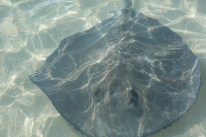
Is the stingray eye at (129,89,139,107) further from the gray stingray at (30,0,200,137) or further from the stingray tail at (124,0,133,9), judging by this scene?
the stingray tail at (124,0,133,9)

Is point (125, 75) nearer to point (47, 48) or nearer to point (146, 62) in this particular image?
point (146, 62)

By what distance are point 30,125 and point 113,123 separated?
83.2 inches

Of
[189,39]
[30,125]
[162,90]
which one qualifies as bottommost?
[30,125]

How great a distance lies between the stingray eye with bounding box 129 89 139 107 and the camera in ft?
15.9

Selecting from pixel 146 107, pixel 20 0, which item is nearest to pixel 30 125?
pixel 146 107

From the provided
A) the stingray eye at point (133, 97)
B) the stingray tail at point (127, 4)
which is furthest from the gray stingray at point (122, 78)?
the stingray tail at point (127, 4)

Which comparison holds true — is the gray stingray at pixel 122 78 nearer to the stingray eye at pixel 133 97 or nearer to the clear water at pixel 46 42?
the stingray eye at pixel 133 97

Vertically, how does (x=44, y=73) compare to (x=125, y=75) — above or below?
below

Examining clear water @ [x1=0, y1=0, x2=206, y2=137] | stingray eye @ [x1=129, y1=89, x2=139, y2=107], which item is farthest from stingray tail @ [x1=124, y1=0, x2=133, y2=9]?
stingray eye @ [x1=129, y1=89, x2=139, y2=107]

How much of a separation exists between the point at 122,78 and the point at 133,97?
47 cm

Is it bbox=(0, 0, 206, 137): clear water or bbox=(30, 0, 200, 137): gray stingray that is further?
bbox=(0, 0, 206, 137): clear water

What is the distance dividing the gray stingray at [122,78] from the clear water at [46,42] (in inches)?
26.3

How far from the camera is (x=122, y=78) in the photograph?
5.25m

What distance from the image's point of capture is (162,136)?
542 cm
